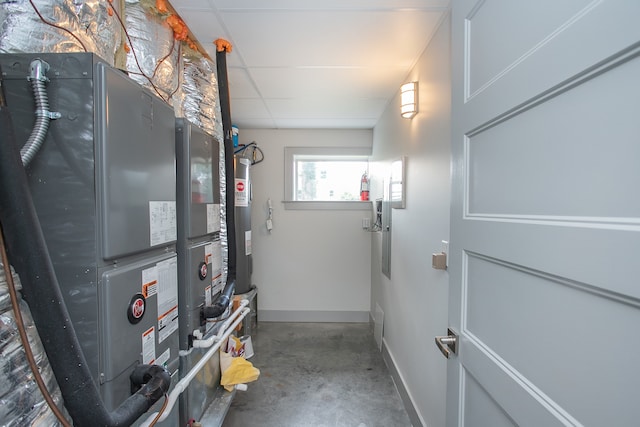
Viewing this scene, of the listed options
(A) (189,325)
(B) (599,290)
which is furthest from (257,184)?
(B) (599,290)

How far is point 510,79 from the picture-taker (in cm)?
70

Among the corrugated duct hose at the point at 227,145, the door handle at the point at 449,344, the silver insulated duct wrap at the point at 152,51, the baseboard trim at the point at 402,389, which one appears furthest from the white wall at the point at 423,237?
the silver insulated duct wrap at the point at 152,51

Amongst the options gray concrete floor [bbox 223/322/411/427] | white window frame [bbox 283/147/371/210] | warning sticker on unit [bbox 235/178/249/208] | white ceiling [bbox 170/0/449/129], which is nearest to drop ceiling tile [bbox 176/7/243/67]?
white ceiling [bbox 170/0/449/129]

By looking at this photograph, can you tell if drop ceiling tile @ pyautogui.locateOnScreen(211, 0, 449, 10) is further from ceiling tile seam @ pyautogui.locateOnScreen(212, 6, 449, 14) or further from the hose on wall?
the hose on wall

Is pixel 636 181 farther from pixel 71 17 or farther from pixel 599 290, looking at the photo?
pixel 71 17

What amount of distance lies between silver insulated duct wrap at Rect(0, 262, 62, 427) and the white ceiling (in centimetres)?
137

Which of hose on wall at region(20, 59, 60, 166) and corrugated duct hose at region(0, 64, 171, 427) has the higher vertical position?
hose on wall at region(20, 59, 60, 166)

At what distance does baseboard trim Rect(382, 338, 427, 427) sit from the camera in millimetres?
1812

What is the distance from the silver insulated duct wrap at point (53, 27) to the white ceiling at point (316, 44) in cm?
52

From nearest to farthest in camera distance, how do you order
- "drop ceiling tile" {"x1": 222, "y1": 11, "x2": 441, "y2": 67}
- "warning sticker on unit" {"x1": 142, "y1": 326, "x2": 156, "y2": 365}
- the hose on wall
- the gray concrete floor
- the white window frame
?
the hose on wall < "warning sticker on unit" {"x1": 142, "y1": 326, "x2": 156, "y2": 365} < "drop ceiling tile" {"x1": 222, "y1": 11, "x2": 441, "y2": 67} < the gray concrete floor < the white window frame

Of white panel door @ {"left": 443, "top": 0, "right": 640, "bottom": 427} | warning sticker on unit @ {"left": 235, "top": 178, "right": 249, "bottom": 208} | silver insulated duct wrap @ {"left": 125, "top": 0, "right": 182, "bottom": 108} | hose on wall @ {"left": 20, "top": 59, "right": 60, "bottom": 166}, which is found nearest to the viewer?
white panel door @ {"left": 443, "top": 0, "right": 640, "bottom": 427}

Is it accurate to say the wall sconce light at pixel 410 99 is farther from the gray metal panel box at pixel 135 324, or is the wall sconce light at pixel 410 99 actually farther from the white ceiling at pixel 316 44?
the gray metal panel box at pixel 135 324

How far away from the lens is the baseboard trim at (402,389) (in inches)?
71.4

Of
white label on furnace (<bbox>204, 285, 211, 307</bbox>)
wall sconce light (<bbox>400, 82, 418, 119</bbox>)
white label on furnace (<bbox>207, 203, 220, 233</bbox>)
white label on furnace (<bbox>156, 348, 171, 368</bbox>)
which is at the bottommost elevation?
white label on furnace (<bbox>156, 348, 171, 368</bbox>)
